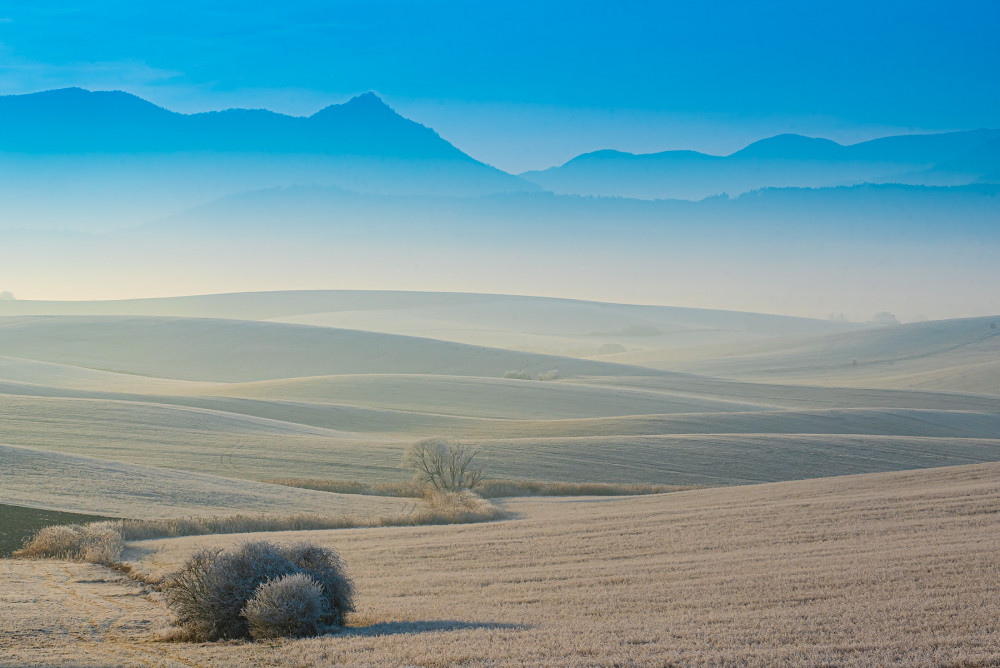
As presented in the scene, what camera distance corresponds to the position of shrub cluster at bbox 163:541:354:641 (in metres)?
9.17

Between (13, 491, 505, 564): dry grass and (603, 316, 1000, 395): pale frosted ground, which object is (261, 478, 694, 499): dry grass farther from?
(603, 316, 1000, 395): pale frosted ground

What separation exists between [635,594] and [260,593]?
4.27m

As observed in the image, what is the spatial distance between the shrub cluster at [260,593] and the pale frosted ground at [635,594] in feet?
1.03

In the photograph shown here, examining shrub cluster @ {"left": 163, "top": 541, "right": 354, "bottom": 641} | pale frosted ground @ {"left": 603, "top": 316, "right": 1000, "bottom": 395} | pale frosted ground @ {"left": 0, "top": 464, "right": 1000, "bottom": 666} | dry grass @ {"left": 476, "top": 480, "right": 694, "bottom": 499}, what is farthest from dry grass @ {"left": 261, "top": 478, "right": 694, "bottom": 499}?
pale frosted ground @ {"left": 603, "top": 316, "right": 1000, "bottom": 395}

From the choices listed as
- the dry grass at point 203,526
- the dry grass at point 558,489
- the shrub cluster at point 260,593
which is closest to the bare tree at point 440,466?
the dry grass at point 558,489

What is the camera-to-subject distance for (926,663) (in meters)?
7.49

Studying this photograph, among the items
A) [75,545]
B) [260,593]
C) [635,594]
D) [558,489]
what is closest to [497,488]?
[558,489]

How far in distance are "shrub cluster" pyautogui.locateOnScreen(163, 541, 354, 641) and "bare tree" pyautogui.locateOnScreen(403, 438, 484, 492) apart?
54.0 ft

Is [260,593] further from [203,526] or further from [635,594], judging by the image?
[203,526]

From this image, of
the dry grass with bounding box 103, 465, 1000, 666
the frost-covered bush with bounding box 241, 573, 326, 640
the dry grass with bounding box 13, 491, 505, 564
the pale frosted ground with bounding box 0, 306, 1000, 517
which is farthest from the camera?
the pale frosted ground with bounding box 0, 306, 1000, 517

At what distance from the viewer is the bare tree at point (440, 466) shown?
27812mm

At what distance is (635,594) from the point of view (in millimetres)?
10859

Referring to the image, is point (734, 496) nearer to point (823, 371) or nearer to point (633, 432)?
point (633, 432)

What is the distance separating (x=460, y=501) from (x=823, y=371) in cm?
7737
